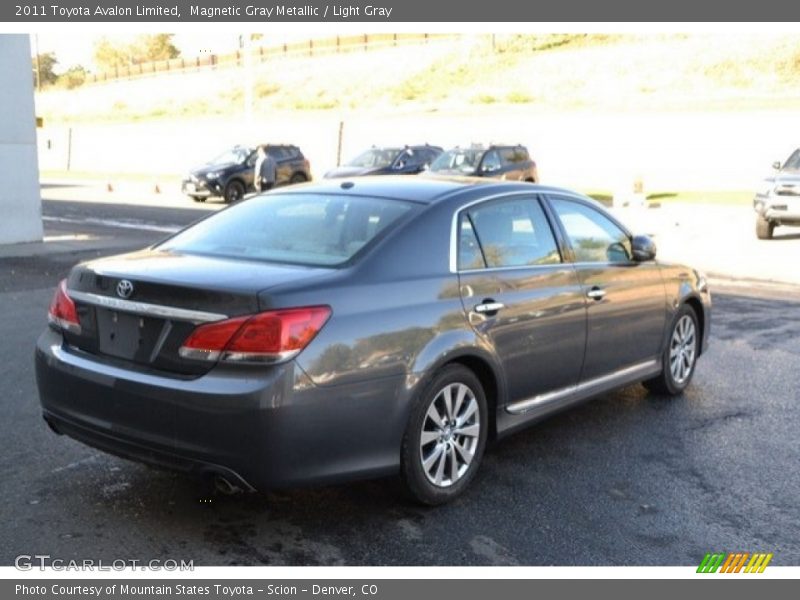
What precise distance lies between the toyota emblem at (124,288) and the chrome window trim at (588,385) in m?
2.08

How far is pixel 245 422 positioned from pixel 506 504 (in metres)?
1.52

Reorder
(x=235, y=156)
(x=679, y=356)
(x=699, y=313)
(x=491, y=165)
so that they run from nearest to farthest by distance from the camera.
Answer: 1. (x=679, y=356)
2. (x=699, y=313)
3. (x=491, y=165)
4. (x=235, y=156)

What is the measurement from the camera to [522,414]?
17.3ft

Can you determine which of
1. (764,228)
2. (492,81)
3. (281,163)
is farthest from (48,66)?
(764,228)

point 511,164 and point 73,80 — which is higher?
point 73,80

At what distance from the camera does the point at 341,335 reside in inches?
166

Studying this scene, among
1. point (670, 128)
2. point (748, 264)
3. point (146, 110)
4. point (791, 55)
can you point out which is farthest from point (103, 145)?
point (748, 264)

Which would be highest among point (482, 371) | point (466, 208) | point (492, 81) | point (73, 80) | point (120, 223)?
point (73, 80)

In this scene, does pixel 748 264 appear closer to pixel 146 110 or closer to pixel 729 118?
pixel 729 118

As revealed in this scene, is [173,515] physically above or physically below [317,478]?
below

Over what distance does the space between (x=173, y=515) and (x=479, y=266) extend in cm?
200

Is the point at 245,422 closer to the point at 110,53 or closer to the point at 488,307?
the point at 488,307

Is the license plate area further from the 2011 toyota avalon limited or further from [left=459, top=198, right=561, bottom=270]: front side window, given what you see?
[left=459, top=198, right=561, bottom=270]: front side window

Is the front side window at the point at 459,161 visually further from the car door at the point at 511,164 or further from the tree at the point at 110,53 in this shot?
the tree at the point at 110,53
